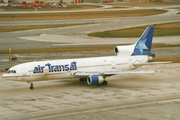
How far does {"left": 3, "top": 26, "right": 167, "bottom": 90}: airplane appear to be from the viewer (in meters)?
39.8

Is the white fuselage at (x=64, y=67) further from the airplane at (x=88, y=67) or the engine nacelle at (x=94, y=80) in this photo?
the engine nacelle at (x=94, y=80)

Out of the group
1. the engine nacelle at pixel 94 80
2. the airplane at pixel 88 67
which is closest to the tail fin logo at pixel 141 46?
the airplane at pixel 88 67

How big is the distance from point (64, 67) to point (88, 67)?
4.06 meters

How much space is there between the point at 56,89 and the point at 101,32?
→ 64.3 m

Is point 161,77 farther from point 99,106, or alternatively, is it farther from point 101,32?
point 101,32

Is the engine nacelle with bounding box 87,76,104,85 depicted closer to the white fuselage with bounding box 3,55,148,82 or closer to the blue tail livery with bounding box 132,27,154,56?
the white fuselage with bounding box 3,55,148,82

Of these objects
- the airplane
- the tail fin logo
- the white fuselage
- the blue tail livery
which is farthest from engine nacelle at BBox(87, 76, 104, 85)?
the tail fin logo

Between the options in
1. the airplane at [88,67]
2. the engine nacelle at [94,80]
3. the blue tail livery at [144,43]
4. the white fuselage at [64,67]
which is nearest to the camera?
the white fuselage at [64,67]

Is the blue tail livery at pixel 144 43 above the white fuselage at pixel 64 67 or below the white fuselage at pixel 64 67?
above

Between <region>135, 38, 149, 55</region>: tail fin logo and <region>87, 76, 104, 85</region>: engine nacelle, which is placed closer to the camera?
<region>87, 76, 104, 85</region>: engine nacelle

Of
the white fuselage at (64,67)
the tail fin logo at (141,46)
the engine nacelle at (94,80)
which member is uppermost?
the tail fin logo at (141,46)

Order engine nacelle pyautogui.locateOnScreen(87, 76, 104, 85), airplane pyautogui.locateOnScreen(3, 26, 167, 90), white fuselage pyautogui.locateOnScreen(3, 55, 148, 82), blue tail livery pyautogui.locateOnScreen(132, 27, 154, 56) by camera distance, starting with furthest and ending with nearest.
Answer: blue tail livery pyautogui.locateOnScreen(132, 27, 154, 56), engine nacelle pyautogui.locateOnScreen(87, 76, 104, 85), airplane pyautogui.locateOnScreen(3, 26, 167, 90), white fuselage pyautogui.locateOnScreen(3, 55, 148, 82)

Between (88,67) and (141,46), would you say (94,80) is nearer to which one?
(88,67)

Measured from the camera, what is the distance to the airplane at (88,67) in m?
39.8
